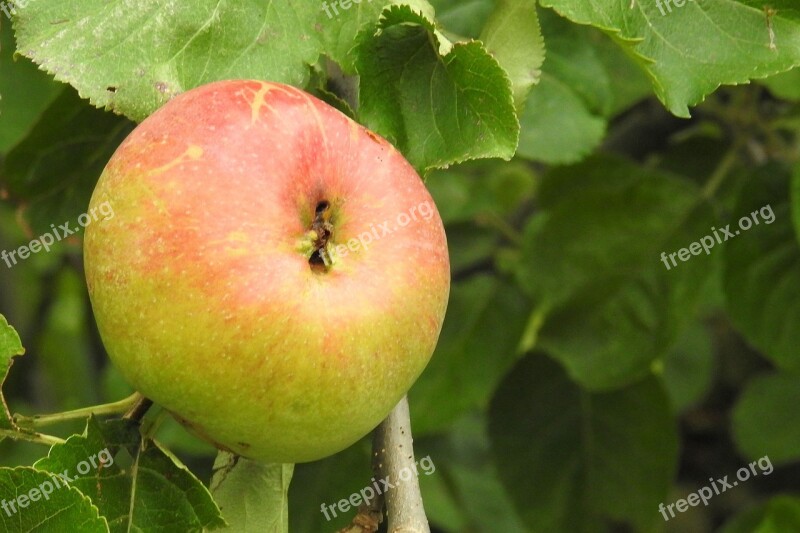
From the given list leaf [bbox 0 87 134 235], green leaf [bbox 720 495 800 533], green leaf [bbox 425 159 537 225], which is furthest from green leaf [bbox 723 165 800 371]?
leaf [bbox 0 87 134 235]

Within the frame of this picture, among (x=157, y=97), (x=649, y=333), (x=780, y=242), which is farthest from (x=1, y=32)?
(x=780, y=242)

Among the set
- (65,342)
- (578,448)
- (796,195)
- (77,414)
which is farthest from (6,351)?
(65,342)

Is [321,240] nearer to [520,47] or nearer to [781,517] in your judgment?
[520,47]

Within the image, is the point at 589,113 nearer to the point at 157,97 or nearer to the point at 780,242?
the point at 780,242

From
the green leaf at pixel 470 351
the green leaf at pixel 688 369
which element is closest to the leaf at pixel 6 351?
the green leaf at pixel 470 351

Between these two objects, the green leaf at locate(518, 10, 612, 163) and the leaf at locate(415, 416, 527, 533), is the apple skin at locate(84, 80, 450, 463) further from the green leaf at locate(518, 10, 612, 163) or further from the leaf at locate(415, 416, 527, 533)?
the leaf at locate(415, 416, 527, 533)

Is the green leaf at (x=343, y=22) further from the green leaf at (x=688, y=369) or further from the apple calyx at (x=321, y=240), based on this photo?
the green leaf at (x=688, y=369)
